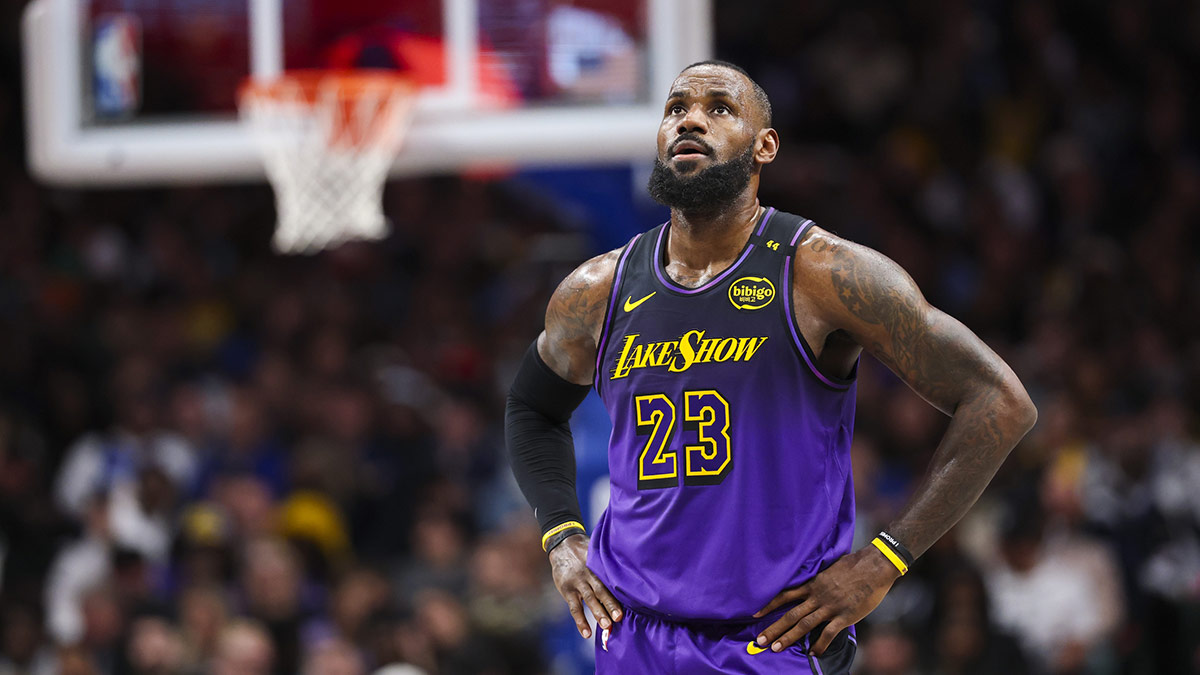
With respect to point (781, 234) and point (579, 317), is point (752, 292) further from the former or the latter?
point (579, 317)

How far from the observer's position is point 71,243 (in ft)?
41.5

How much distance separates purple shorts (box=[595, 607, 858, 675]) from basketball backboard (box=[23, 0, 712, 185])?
385cm

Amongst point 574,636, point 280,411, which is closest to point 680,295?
point 574,636

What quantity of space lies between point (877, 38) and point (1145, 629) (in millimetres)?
6318

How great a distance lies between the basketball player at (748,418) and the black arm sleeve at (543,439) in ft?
1.10

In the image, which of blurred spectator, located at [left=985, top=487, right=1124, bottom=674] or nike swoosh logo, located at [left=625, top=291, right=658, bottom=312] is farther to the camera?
blurred spectator, located at [left=985, top=487, right=1124, bottom=674]

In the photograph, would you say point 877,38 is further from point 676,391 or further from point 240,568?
point 676,391

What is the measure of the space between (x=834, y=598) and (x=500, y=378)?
289 inches

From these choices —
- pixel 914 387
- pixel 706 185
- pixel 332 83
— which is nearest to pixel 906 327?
pixel 914 387

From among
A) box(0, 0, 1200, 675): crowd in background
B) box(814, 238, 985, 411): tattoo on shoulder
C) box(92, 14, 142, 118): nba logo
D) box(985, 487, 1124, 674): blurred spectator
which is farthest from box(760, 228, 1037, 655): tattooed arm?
box(92, 14, 142, 118): nba logo

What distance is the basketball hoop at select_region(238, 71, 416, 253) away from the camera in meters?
7.61

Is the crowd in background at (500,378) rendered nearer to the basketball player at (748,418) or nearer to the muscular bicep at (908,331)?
the basketball player at (748,418)

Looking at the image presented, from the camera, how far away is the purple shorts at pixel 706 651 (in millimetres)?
3826

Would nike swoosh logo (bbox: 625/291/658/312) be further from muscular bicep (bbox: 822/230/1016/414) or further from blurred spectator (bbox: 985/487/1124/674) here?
blurred spectator (bbox: 985/487/1124/674)
